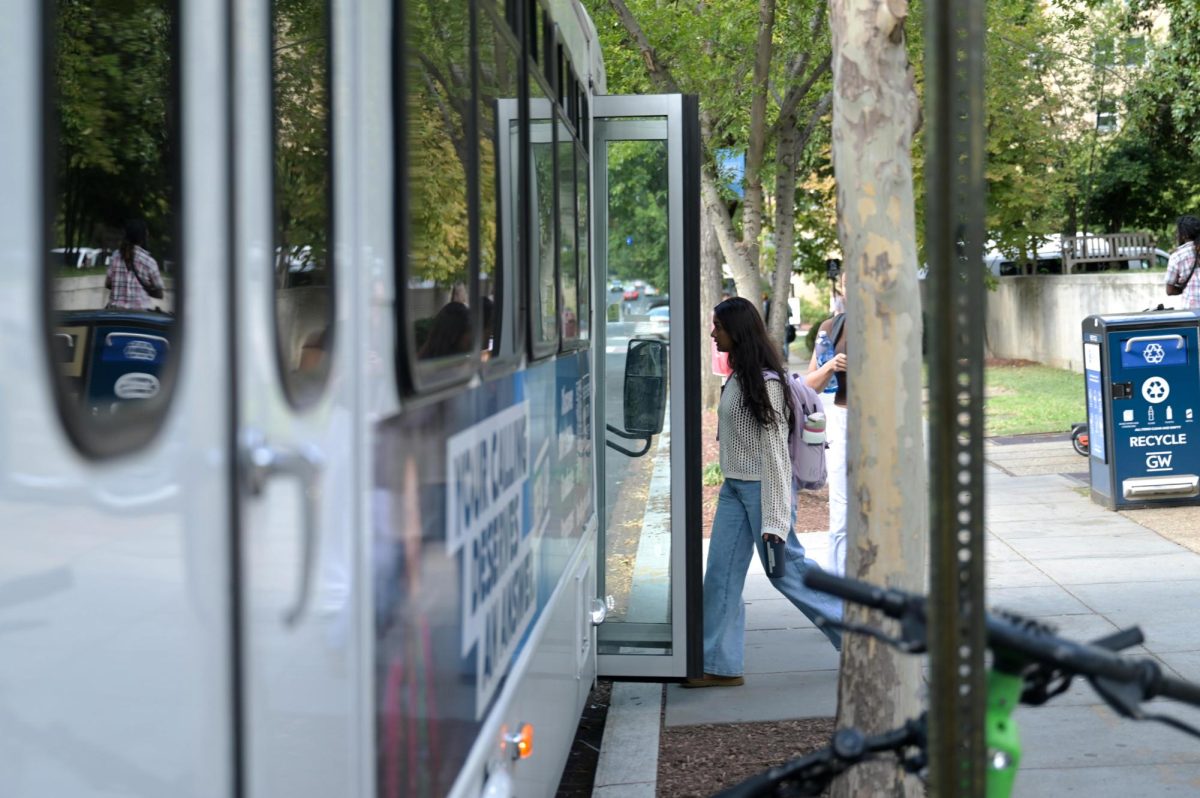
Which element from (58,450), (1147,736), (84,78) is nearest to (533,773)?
(84,78)

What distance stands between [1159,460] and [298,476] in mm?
10091

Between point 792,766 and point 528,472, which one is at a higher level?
point 528,472

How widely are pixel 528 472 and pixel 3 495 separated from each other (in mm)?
2543

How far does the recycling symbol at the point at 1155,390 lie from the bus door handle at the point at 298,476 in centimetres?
991

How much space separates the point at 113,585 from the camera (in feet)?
4.83

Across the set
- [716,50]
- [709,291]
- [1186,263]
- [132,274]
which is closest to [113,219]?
[132,274]

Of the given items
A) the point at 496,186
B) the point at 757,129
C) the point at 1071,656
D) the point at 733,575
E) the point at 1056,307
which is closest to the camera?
the point at 1071,656

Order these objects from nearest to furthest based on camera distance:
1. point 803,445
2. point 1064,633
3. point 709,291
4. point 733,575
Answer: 1. point 733,575
2. point 803,445
3. point 1064,633
4. point 709,291

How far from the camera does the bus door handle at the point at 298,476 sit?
1680 millimetres

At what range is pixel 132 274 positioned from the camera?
7.66 feet

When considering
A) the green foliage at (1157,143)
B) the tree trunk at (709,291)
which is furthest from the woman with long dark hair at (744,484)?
the green foliage at (1157,143)

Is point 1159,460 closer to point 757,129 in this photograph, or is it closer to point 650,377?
point 757,129

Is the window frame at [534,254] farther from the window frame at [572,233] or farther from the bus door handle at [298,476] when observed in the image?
the bus door handle at [298,476]

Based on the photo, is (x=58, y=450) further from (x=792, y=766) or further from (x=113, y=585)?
(x=792, y=766)
